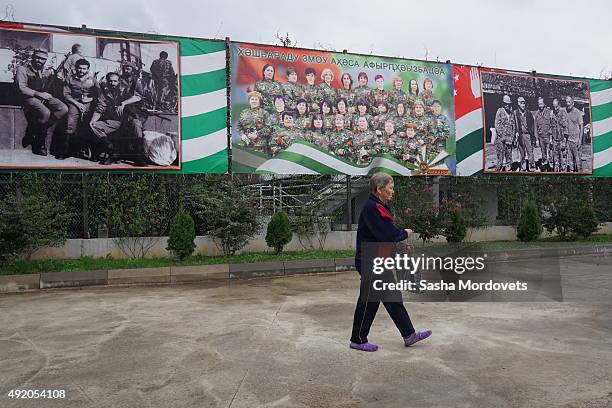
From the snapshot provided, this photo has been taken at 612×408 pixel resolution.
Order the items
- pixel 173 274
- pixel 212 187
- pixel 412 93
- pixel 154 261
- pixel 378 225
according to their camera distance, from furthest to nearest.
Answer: pixel 412 93
pixel 212 187
pixel 154 261
pixel 173 274
pixel 378 225

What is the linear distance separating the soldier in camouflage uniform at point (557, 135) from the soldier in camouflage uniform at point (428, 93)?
14.2 ft

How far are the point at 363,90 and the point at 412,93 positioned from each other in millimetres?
1518

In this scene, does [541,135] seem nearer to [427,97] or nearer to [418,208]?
[427,97]

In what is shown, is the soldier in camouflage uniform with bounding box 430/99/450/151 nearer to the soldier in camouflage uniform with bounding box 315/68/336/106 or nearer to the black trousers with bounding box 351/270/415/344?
the soldier in camouflage uniform with bounding box 315/68/336/106

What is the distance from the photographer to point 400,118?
1314 centimetres

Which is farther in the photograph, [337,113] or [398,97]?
[398,97]

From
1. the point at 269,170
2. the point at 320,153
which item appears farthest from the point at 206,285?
the point at 320,153

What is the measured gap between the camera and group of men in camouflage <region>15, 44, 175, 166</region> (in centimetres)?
1013

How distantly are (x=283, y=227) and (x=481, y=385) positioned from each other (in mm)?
8134

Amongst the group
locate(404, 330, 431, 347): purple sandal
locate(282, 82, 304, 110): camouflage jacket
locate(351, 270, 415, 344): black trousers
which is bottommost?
locate(404, 330, 431, 347): purple sandal

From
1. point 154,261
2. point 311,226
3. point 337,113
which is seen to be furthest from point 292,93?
point 154,261

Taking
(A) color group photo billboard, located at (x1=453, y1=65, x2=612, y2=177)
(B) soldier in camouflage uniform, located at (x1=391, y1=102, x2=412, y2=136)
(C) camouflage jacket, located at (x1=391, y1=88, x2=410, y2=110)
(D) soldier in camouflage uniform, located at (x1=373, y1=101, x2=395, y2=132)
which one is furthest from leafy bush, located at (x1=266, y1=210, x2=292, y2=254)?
(A) color group photo billboard, located at (x1=453, y1=65, x2=612, y2=177)

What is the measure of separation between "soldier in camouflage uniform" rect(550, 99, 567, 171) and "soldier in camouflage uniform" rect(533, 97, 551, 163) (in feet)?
0.49

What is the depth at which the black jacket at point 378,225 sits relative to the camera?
4.21 m
